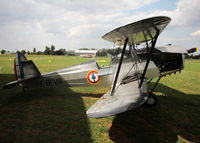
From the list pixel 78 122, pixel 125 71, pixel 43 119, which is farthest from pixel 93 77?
pixel 43 119

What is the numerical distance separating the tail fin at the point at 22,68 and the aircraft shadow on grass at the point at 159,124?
4.22 metres

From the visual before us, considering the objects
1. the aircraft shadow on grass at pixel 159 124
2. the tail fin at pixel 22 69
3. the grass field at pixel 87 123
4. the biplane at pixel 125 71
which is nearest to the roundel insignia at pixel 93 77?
the biplane at pixel 125 71

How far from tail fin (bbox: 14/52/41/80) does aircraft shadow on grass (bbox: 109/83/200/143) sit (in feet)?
13.8

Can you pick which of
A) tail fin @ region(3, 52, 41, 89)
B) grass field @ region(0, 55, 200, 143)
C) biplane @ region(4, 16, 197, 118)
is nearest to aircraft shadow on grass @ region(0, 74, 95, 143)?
grass field @ region(0, 55, 200, 143)

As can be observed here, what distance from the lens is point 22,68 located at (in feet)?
18.0

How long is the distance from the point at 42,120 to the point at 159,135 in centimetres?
333

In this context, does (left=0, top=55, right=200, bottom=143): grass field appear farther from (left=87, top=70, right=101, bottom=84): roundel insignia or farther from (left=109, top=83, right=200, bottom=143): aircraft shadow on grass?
(left=87, top=70, right=101, bottom=84): roundel insignia

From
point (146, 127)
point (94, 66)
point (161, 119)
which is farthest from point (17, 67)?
point (161, 119)

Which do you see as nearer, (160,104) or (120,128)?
(120,128)

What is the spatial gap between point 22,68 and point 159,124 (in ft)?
18.6

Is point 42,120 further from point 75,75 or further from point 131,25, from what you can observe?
point 131,25

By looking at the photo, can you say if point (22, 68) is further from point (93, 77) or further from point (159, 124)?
point (159, 124)

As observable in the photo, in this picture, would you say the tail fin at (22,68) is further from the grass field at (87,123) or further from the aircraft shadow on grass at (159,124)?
the aircraft shadow on grass at (159,124)

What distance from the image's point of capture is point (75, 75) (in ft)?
18.7
